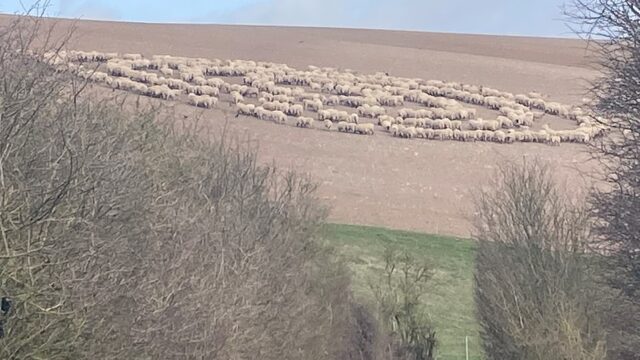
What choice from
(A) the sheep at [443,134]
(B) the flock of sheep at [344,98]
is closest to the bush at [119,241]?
(B) the flock of sheep at [344,98]

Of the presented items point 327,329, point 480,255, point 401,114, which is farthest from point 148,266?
point 401,114

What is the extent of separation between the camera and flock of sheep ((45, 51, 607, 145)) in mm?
47219

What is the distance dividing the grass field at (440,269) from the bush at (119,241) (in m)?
13.7

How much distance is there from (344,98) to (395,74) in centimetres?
1298

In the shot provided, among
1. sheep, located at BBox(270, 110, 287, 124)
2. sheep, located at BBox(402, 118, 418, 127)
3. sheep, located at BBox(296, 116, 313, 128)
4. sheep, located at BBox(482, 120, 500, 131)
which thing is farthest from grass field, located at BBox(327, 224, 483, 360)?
sheep, located at BBox(482, 120, 500, 131)

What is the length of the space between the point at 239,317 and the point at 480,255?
11.1 m

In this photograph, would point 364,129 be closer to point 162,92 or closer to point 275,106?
point 275,106

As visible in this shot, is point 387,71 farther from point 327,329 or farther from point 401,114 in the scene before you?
point 327,329

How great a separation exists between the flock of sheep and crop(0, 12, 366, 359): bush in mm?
27320

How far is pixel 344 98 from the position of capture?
52156 mm

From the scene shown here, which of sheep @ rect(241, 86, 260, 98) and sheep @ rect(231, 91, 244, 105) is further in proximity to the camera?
sheep @ rect(241, 86, 260, 98)

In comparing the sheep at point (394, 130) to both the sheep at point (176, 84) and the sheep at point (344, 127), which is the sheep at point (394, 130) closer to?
the sheep at point (344, 127)

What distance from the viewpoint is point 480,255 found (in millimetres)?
24406

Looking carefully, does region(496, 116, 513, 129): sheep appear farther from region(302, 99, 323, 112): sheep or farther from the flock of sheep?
region(302, 99, 323, 112): sheep
